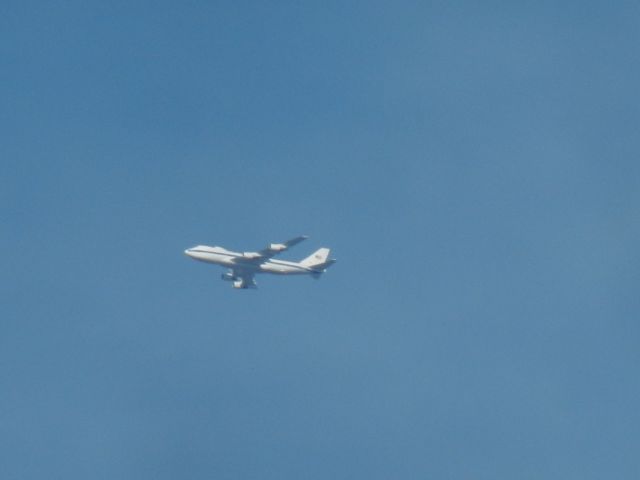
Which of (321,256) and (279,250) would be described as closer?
(279,250)

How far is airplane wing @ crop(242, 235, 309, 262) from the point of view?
17238 cm

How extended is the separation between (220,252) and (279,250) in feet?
41.6

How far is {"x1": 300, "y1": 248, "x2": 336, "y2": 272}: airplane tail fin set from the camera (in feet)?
604

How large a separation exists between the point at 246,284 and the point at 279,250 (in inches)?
467

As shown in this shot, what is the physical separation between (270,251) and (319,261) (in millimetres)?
11579

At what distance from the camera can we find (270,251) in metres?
179

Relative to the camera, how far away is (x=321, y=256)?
190 metres

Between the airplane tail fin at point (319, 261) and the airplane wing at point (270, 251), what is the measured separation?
7.32 m

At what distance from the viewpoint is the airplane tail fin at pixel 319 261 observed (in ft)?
604

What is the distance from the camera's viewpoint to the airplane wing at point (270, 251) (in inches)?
6786

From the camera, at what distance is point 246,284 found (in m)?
187

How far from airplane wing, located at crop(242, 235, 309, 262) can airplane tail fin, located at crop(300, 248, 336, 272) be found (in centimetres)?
732

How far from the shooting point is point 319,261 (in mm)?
188375
